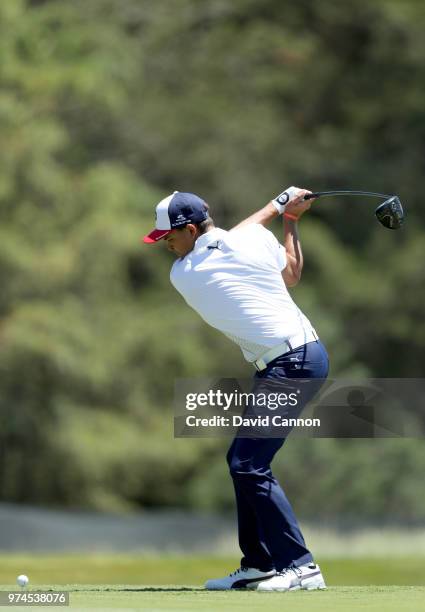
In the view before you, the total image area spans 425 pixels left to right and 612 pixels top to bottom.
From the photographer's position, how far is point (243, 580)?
223 inches

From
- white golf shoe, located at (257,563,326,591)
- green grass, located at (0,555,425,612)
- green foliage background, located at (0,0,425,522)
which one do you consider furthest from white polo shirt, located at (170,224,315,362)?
green foliage background, located at (0,0,425,522)

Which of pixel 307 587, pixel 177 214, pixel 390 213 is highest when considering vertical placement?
pixel 390 213

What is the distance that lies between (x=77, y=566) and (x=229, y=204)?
33.5 feet

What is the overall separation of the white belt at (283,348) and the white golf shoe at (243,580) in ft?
2.90

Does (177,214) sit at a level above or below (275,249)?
above

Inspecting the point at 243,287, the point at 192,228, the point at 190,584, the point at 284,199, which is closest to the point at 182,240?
the point at 192,228

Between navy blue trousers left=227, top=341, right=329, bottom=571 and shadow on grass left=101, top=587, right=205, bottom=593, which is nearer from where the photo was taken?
navy blue trousers left=227, top=341, right=329, bottom=571

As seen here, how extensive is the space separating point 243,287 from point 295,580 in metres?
1.25

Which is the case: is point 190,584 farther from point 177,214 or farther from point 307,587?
point 177,214

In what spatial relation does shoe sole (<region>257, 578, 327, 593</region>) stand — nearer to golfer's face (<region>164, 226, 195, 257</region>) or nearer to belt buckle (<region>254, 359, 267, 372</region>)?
belt buckle (<region>254, 359, 267, 372</region>)

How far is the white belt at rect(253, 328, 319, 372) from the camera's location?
5.55 meters

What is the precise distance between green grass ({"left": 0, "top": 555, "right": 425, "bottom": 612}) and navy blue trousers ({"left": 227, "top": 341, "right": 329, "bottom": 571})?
0.74ft

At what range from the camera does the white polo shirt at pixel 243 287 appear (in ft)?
17.9

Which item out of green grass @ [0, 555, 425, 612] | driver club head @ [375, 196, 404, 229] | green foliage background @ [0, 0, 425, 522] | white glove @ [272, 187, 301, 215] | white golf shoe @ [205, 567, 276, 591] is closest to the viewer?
green grass @ [0, 555, 425, 612]
